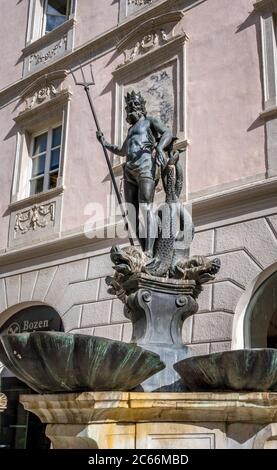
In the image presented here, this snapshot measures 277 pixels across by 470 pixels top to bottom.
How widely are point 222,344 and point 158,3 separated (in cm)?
591

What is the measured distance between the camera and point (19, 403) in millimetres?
Answer: 9883

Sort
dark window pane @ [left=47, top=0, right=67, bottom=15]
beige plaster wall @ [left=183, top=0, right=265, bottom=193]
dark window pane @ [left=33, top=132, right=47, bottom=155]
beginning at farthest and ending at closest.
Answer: dark window pane @ [left=47, top=0, right=67, bottom=15] < dark window pane @ [left=33, top=132, right=47, bottom=155] < beige plaster wall @ [left=183, top=0, right=265, bottom=193]

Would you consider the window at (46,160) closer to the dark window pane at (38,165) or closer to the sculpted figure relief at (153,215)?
the dark window pane at (38,165)

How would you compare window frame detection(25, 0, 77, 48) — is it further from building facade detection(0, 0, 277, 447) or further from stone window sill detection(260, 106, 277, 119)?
stone window sill detection(260, 106, 277, 119)

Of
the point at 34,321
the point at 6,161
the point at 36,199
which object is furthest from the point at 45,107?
the point at 34,321

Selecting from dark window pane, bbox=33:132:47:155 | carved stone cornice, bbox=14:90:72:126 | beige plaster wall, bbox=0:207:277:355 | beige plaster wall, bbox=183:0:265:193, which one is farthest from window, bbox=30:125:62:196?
beige plaster wall, bbox=183:0:265:193

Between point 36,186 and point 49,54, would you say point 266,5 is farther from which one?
point 36,186

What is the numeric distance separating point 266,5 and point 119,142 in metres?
3.11

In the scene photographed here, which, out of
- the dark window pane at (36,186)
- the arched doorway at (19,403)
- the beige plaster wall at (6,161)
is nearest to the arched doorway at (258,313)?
the arched doorway at (19,403)

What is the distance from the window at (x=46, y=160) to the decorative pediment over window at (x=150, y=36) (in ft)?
6.84

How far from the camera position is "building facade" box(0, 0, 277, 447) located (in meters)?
7.40

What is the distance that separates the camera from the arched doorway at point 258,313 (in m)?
7.17

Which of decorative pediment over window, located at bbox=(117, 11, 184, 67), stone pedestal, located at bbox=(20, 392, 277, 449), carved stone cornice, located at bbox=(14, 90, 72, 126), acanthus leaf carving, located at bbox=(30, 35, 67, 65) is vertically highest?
acanthus leaf carving, located at bbox=(30, 35, 67, 65)

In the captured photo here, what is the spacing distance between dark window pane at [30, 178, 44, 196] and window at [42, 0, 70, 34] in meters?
3.52
